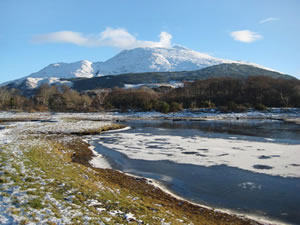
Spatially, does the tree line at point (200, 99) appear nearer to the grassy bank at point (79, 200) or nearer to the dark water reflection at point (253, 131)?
the dark water reflection at point (253, 131)

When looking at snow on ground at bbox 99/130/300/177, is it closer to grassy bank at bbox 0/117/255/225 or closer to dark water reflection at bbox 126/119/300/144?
dark water reflection at bbox 126/119/300/144

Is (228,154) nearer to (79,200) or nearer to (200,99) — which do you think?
(79,200)

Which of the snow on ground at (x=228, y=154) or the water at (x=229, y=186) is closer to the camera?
the water at (x=229, y=186)

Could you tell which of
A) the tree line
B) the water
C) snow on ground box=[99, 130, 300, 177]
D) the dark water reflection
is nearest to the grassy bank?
the water

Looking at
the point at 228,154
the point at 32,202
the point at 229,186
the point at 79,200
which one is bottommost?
the point at 229,186

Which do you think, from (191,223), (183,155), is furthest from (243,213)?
(183,155)

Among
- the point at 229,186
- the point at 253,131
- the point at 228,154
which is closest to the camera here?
the point at 229,186

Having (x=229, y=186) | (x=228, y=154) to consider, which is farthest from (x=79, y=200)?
(x=228, y=154)

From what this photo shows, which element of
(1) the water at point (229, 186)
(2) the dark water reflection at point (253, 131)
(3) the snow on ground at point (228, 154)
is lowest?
(1) the water at point (229, 186)

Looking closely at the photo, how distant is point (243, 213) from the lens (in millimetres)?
9469

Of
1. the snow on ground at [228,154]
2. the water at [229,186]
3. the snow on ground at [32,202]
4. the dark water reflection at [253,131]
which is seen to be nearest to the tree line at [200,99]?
the dark water reflection at [253,131]

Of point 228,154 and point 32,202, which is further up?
point 32,202

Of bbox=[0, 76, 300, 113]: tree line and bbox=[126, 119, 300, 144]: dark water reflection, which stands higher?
bbox=[0, 76, 300, 113]: tree line

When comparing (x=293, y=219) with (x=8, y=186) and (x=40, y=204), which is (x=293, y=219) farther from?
(x=8, y=186)
